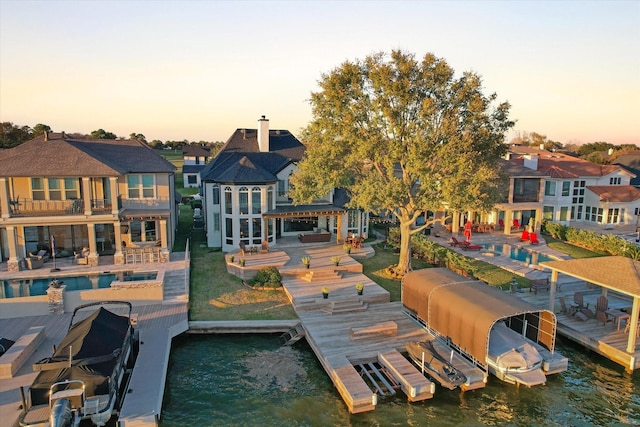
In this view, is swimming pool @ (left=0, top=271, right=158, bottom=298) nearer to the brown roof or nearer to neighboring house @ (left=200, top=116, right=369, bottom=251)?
neighboring house @ (left=200, top=116, right=369, bottom=251)

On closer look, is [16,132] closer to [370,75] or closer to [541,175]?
[370,75]

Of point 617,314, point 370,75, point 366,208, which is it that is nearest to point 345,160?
point 366,208

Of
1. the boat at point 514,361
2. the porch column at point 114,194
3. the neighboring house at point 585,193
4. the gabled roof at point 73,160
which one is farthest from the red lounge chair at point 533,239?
the porch column at point 114,194

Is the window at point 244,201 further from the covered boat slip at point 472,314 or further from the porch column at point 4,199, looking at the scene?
the covered boat slip at point 472,314

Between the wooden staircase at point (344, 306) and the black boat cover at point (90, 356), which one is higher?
the black boat cover at point (90, 356)

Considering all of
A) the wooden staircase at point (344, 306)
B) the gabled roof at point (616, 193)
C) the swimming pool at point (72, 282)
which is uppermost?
the gabled roof at point (616, 193)

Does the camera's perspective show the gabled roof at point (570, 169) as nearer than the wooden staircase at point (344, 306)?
No

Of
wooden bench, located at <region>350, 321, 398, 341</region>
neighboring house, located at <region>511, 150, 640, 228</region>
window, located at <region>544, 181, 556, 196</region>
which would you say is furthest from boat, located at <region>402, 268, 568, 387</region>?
window, located at <region>544, 181, 556, 196</region>

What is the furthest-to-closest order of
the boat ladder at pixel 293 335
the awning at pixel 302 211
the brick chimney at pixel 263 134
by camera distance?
the brick chimney at pixel 263 134 → the awning at pixel 302 211 → the boat ladder at pixel 293 335
